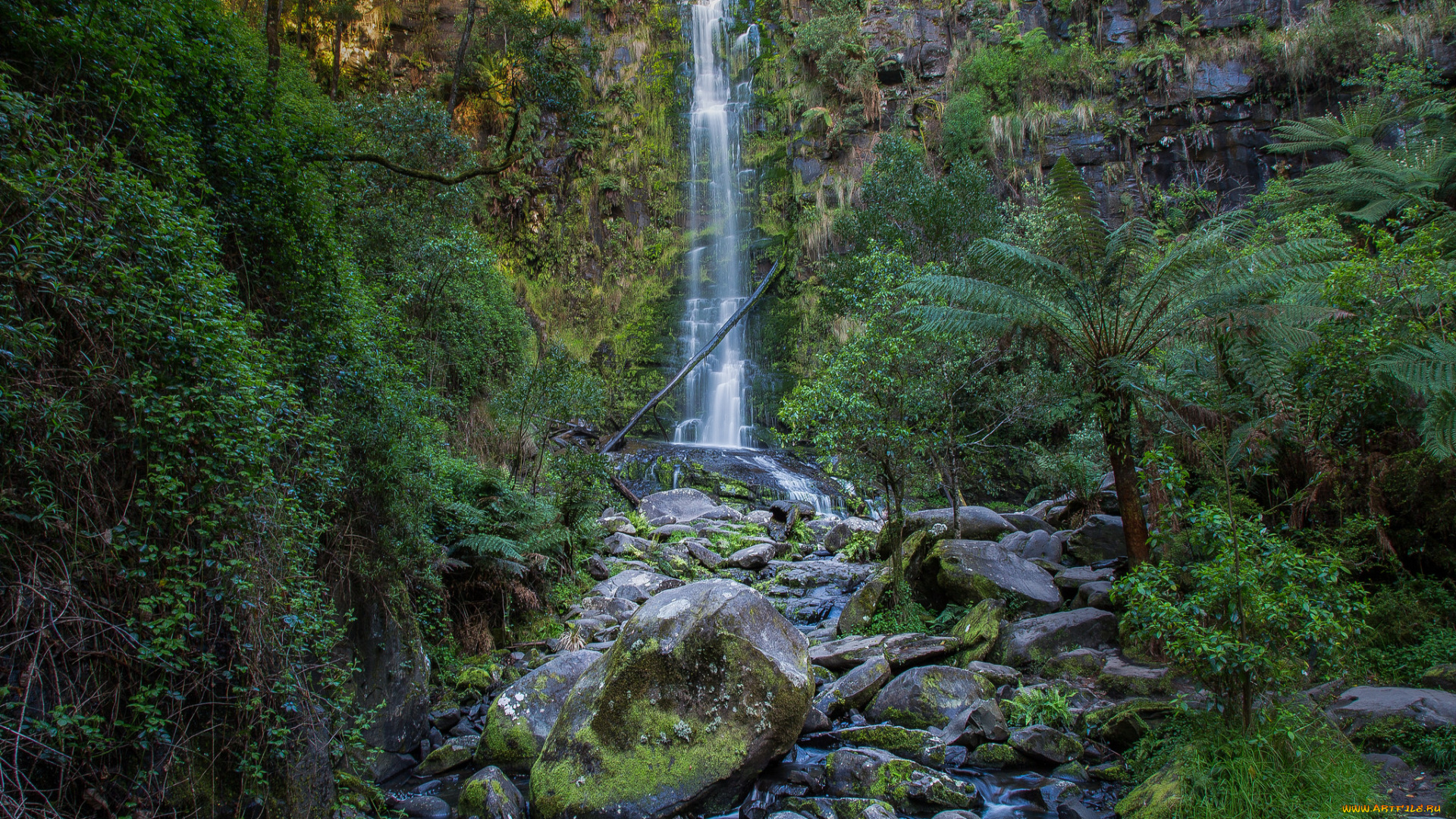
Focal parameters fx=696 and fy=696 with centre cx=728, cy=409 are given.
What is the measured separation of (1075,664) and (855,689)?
2.14 meters

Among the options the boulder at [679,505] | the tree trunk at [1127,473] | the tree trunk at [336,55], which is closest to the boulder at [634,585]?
the boulder at [679,505]

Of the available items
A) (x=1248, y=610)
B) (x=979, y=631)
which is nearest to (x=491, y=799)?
(x=1248, y=610)

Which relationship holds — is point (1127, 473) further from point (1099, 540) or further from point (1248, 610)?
point (1248, 610)

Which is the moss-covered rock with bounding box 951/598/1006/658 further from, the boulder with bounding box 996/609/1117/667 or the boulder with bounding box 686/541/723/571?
the boulder with bounding box 686/541/723/571

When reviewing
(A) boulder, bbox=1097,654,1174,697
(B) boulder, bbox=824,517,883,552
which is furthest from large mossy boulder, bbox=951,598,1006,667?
(B) boulder, bbox=824,517,883,552

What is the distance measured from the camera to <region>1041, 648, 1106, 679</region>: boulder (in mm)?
6574

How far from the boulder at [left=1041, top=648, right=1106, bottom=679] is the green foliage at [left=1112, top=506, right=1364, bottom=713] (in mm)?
2344

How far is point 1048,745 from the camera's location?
17.4 feet

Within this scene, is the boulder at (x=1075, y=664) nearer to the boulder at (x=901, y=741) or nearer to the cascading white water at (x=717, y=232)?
the boulder at (x=901, y=741)

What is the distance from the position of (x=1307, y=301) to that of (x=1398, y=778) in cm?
Answer: 693

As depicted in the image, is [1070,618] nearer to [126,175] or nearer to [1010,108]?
[126,175]

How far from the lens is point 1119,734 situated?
532cm

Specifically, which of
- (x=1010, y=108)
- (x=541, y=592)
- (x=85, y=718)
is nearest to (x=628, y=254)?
(x=1010, y=108)

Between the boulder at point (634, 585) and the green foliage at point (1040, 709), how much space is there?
4.60m
